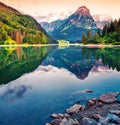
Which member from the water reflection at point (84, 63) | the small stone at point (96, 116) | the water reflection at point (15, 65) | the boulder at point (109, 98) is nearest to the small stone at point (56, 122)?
the small stone at point (96, 116)

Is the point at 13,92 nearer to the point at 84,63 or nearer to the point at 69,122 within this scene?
the point at 69,122

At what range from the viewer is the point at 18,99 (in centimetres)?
1605

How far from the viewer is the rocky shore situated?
11008mm

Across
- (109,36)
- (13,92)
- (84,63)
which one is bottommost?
(84,63)

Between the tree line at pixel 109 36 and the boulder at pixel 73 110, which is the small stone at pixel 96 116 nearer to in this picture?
the boulder at pixel 73 110

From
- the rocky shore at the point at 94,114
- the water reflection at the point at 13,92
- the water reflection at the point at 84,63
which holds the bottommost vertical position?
the water reflection at the point at 84,63

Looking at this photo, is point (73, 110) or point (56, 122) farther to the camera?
point (73, 110)

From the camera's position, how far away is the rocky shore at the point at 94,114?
1101cm

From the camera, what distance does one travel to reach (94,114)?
12.2 meters

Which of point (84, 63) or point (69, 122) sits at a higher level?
point (69, 122)

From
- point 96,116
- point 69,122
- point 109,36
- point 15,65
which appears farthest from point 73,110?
point 109,36

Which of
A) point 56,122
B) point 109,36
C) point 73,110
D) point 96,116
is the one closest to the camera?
point 56,122

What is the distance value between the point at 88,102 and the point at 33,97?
3.91m

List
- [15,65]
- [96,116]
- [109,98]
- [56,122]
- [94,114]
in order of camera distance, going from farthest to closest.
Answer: [15,65] < [109,98] < [94,114] < [96,116] < [56,122]
